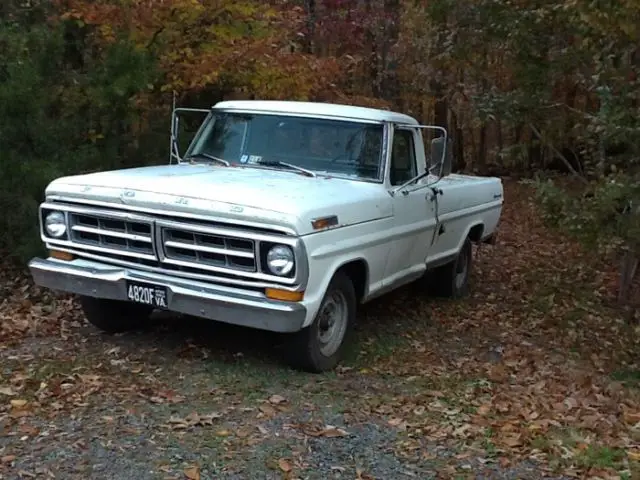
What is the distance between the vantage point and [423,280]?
30.8 ft

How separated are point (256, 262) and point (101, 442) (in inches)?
61.6

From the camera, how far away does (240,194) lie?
5.79 m

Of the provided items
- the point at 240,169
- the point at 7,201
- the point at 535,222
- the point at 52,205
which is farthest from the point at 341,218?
the point at 535,222

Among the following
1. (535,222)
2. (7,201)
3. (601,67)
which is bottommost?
(535,222)

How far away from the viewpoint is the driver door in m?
7.12

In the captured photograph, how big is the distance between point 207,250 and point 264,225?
0.50 meters

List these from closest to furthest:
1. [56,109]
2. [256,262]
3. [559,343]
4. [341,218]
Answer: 1. [256,262]
2. [341,218]
3. [559,343]
4. [56,109]

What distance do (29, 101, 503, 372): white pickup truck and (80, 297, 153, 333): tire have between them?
0.4 inches

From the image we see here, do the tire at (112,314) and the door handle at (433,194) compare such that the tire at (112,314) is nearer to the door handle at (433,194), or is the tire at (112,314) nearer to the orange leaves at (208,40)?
the door handle at (433,194)

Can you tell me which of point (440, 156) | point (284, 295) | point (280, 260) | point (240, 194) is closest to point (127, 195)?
point (240, 194)

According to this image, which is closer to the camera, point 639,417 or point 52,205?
point 639,417

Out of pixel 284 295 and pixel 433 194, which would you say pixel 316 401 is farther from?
pixel 433 194

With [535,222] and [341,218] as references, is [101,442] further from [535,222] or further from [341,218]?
[535,222]

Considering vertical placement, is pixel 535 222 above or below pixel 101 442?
below
